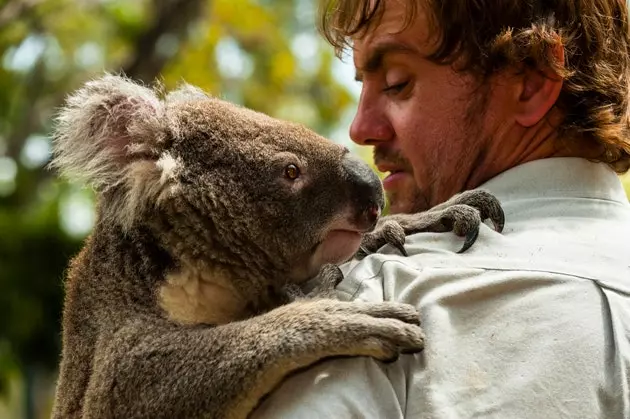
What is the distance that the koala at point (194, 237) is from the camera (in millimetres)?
1965

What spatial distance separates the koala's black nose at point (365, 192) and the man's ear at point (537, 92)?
0.47m

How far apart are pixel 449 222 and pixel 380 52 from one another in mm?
606

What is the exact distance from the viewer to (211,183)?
232 cm

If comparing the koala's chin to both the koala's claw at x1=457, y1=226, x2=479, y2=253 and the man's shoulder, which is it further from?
the koala's claw at x1=457, y1=226, x2=479, y2=253

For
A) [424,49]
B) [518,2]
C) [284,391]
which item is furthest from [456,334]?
[518,2]

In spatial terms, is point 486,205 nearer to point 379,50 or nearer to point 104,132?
point 379,50

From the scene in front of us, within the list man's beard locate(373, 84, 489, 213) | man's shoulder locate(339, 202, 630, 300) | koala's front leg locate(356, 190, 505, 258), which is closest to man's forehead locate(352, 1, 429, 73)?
man's beard locate(373, 84, 489, 213)

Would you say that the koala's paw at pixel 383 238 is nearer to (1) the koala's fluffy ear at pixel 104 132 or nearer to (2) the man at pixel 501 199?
(2) the man at pixel 501 199

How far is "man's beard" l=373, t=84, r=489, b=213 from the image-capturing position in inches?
97.1

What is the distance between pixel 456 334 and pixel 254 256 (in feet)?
2.39

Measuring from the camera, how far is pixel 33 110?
9.80m

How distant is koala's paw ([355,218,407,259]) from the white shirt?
0.07 m

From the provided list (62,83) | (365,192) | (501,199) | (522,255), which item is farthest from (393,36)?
(62,83)

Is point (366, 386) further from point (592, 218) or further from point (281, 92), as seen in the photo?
point (281, 92)
